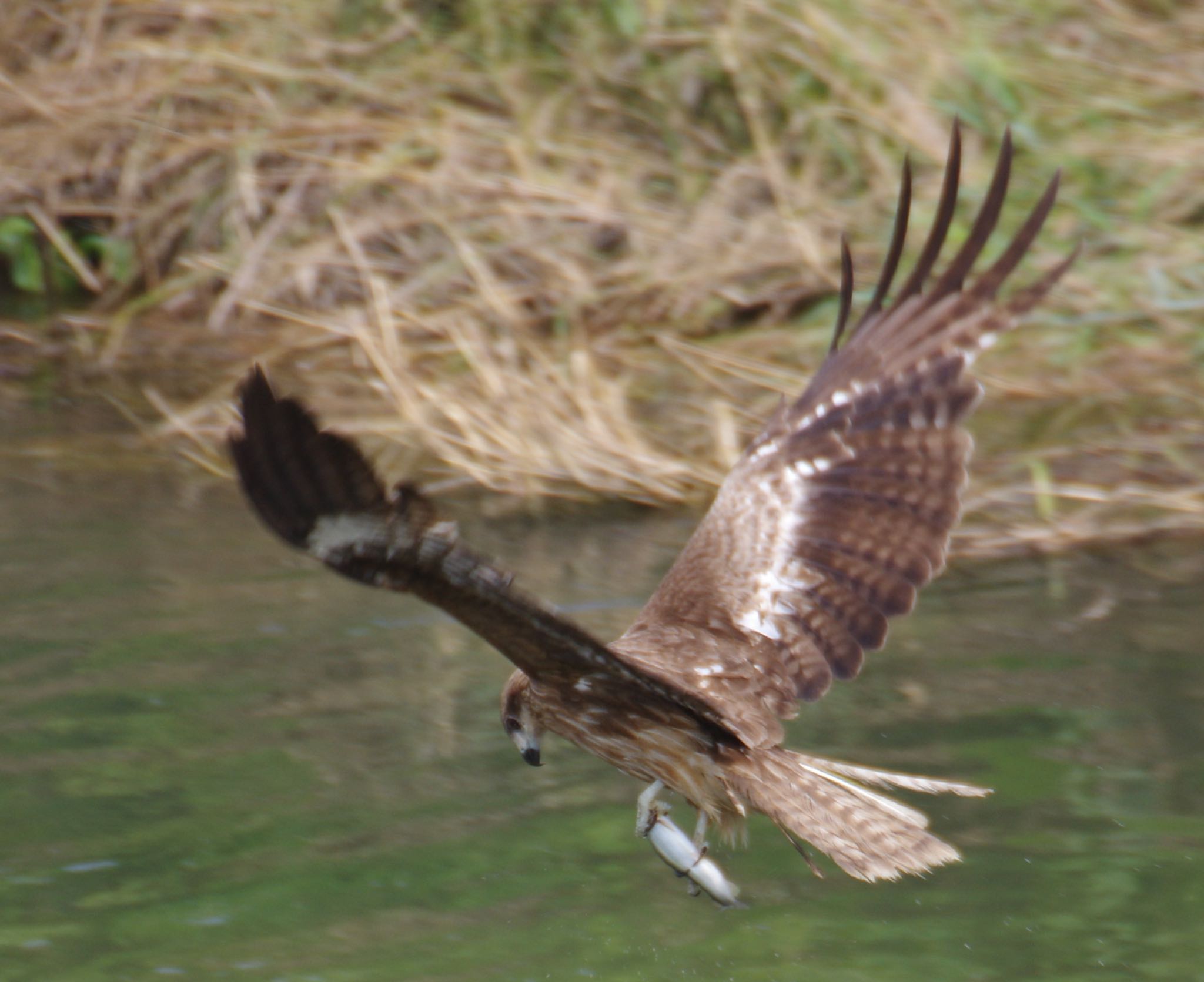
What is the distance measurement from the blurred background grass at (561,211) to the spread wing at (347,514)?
4.62 m

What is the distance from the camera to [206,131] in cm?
1016

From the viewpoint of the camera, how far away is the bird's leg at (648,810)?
4715mm

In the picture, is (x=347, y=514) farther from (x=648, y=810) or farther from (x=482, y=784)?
(x=482, y=784)

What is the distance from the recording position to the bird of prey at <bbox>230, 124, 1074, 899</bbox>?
4.45 metres

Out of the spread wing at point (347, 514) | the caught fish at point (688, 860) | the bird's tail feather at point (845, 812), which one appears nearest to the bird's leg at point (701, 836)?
the caught fish at point (688, 860)

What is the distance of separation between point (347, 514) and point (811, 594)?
2109 mm

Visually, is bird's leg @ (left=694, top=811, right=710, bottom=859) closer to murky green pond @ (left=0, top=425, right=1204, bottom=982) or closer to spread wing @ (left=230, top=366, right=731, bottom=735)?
murky green pond @ (left=0, top=425, right=1204, bottom=982)

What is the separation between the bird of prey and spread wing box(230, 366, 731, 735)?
424 mm

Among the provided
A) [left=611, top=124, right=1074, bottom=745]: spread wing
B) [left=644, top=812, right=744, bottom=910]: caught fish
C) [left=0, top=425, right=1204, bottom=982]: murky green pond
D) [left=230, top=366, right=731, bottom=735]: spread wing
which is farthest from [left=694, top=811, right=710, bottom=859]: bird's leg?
[left=230, top=366, right=731, bottom=735]: spread wing

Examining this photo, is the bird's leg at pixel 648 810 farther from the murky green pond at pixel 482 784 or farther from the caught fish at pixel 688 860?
the murky green pond at pixel 482 784

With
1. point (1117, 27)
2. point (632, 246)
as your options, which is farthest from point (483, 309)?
point (1117, 27)

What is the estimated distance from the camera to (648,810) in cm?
473

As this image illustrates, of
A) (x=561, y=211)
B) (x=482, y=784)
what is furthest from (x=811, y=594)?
(x=561, y=211)

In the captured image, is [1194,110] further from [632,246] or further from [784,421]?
[784,421]
